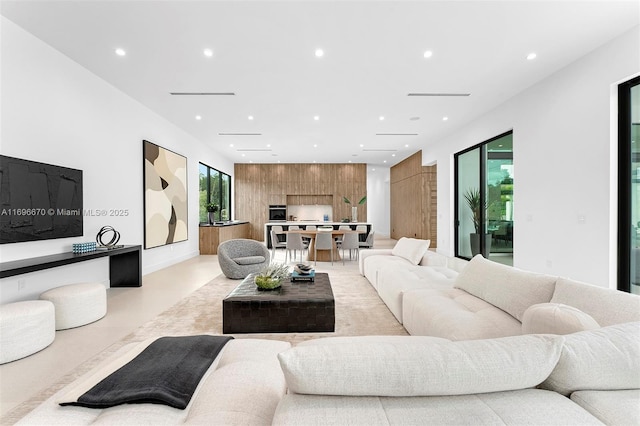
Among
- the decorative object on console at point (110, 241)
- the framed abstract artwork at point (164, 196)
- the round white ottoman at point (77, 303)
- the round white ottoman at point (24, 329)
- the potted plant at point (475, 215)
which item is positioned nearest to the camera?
the round white ottoman at point (24, 329)

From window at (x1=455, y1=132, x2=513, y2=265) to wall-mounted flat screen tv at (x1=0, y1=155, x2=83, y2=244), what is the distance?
276 inches

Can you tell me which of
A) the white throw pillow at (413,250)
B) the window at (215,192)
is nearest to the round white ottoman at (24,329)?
the white throw pillow at (413,250)

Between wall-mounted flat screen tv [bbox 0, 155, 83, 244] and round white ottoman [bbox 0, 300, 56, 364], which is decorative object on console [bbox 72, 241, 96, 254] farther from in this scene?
round white ottoman [bbox 0, 300, 56, 364]

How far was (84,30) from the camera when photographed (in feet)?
11.2

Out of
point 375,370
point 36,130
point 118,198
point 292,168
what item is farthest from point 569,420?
point 292,168

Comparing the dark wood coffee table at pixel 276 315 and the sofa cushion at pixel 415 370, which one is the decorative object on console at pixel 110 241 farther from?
the sofa cushion at pixel 415 370

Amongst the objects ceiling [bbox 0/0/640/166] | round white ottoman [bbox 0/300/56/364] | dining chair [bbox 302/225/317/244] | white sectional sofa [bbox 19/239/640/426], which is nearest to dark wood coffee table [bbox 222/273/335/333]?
round white ottoman [bbox 0/300/56/364]

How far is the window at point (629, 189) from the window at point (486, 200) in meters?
2.14

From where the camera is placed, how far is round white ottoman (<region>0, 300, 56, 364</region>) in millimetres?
2529

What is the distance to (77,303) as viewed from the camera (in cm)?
334

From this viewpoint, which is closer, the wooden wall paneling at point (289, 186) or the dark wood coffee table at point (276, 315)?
the dark wood coffee table at point (276, 315)

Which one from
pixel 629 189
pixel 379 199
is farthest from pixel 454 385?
pixel 379 199

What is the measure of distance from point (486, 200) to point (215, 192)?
807cm

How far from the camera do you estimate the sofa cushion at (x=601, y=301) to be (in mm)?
1701
